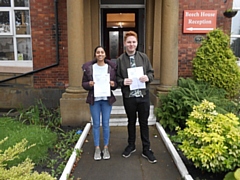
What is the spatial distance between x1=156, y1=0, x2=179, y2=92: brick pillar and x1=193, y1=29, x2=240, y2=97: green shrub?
645 millimetres

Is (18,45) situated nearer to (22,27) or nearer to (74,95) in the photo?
(22,27)

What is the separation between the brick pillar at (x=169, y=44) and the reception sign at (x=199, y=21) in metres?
1.43

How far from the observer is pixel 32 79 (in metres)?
7.21

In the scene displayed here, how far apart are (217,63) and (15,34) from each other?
6.00m

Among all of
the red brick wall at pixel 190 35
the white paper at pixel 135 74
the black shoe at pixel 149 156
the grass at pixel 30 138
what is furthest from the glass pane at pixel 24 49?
the black shoe at pixel 149 156

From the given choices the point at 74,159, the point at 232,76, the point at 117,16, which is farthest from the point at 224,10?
the point at 74,159

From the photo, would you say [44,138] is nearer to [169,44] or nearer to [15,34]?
[169,44]

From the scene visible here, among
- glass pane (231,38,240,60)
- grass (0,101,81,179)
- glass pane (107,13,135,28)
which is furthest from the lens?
glass pane (107,13,135,28)

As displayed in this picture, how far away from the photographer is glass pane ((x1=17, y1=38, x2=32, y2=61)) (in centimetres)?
735

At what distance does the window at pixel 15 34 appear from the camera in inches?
283

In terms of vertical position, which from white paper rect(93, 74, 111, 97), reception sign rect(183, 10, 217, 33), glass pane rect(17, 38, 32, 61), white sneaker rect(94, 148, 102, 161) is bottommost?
white sneaker rect(94, 148, 102, 161)

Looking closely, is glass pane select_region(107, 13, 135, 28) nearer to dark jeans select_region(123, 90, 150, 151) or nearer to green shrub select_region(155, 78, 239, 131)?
green shrub select_region(155, 78, 239, 131)

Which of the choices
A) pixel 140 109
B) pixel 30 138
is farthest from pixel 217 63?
pixel 30 138

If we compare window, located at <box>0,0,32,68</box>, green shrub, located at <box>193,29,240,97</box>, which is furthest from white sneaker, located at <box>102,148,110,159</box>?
window, located at <box>0,0,32,68</box>
